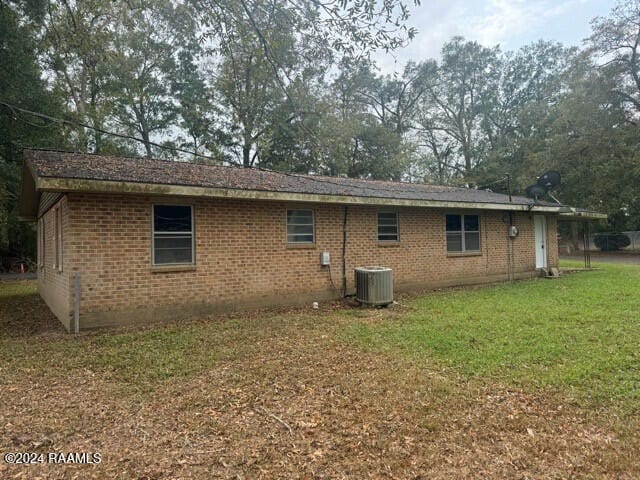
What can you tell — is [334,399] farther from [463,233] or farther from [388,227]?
[463,233]

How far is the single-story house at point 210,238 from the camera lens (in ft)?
22.1

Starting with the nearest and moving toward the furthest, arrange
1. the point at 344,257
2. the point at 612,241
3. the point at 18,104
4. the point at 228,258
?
the point at 228,258
the point at 344,257
the point at 18,104
the point at 612,241

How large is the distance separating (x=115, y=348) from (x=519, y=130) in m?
37.0

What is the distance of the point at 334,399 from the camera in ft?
12.5

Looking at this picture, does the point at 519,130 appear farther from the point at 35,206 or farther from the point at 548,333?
the point at 35,206

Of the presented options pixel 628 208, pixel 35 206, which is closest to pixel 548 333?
pixel 35 206

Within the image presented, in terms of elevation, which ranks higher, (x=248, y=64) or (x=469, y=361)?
(x=248, y=64)

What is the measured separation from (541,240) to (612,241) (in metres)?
21.3

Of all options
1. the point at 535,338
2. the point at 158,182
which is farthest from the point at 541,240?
the point at 158,182

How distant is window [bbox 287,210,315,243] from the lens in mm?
8992

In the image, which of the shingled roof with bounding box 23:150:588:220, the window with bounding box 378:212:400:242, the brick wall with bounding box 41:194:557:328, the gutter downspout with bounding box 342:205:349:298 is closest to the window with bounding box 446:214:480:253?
the brick wall with bounding box 41:194:557:328

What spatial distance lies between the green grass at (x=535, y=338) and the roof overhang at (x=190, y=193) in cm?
259

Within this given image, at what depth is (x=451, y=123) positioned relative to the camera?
35781 mm

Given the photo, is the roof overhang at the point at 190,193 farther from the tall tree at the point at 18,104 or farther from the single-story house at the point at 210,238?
the tall tree at the point at 18,104
